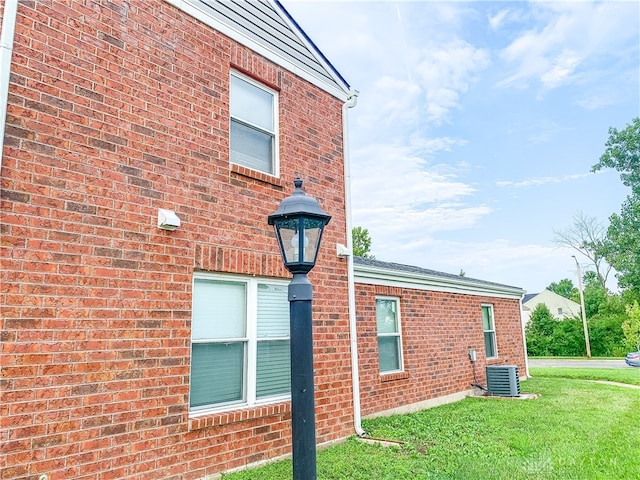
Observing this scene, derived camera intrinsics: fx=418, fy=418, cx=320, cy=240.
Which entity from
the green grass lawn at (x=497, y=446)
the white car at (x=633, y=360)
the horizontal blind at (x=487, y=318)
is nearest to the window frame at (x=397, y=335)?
the green grass lawn at (x=497, y=446)

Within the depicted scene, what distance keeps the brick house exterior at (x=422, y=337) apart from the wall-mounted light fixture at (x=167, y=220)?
14.3ft

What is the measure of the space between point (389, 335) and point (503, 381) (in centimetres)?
439

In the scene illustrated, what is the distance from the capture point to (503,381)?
11.1 metres

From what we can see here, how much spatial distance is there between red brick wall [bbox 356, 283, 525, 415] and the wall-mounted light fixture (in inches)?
178

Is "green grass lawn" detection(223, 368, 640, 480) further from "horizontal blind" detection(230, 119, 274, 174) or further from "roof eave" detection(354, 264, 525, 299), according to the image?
"horizontal blind" detection(230, 119, 274, 174)

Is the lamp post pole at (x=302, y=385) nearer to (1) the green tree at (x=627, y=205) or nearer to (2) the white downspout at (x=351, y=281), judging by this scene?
(2) the white downspout at (x=351, y=281)

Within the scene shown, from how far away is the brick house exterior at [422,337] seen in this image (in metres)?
8.31

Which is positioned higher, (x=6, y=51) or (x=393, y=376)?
(x=6, y=51)

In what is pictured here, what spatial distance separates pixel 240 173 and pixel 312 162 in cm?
153

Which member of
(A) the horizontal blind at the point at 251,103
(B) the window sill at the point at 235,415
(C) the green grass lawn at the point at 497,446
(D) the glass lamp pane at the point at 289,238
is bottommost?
(C) the green grass lawn at the point at 497,446

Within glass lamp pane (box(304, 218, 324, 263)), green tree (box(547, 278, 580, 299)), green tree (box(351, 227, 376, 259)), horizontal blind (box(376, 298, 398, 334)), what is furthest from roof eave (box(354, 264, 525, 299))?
green tree (box(547, 278, 580, 299))

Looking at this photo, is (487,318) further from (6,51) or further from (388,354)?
(6,51)

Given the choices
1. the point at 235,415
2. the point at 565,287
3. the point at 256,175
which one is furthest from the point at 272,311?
the point at 565,287

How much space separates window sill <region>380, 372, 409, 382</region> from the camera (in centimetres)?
845
